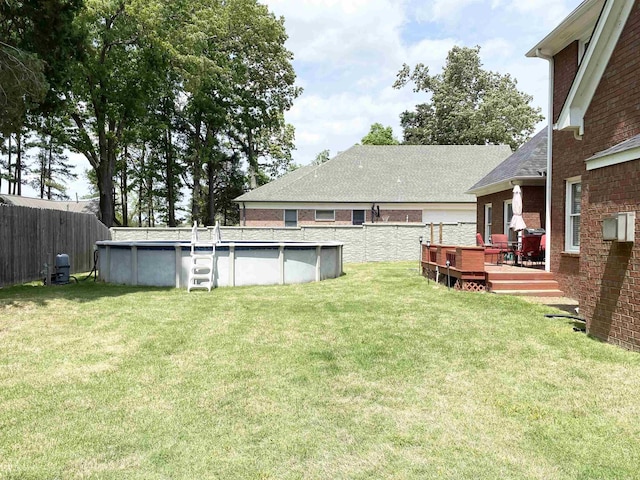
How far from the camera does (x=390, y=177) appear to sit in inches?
1064

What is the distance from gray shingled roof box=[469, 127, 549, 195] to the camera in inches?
507

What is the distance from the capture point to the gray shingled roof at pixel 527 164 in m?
12.9

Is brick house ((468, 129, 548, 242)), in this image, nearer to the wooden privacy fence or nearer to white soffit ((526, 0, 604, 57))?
white soffit ((526, 0, 604, 57))

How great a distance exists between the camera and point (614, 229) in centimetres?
564

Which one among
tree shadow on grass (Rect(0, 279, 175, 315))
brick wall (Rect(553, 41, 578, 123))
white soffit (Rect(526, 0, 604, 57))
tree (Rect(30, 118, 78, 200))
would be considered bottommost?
tree shadow on grass (Rect(0, 279, 175, 315))

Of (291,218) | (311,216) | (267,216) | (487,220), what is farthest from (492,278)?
(267,216)

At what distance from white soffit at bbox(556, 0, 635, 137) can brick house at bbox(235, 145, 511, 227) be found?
1772 cm

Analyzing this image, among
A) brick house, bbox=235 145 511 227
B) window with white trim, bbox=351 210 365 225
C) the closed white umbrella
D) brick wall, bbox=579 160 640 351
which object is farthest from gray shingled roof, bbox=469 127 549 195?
window with white trim, bbox=351 210 365 225

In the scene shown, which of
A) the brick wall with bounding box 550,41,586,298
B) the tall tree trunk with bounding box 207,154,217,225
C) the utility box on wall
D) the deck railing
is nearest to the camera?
the utility box on wall

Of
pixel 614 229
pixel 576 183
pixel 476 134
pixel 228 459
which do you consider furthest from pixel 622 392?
pixel 476 134

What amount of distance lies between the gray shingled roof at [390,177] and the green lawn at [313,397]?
18.0m

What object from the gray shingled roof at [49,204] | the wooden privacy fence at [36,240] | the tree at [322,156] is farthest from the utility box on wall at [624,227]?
the tree at [322,156]

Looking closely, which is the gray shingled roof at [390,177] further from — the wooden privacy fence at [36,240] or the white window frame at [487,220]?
the wooden privacy fence at [36,240]

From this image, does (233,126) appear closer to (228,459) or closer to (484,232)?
(484,232)
